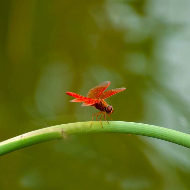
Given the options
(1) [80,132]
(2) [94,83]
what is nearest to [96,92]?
(1) [80,132]

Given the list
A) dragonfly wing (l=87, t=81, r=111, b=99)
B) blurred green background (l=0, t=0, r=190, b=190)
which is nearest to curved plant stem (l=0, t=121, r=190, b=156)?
dragonfly wing (l=87, t=81, r=111, b=99)

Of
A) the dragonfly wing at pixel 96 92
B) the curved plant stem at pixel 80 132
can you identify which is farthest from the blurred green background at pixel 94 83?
the curved plant stem at pixel 80 132

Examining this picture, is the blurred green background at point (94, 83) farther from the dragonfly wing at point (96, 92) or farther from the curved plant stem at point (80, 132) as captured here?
the curved plant stem at point (80, 132)

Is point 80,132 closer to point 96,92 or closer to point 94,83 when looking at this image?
point 96,92

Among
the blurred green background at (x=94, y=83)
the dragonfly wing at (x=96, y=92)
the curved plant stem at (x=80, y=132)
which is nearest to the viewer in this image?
→ the curved plant stem at (x=80, y=132)

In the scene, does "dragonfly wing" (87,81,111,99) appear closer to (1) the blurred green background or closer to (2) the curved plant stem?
(2) the curved plant stem

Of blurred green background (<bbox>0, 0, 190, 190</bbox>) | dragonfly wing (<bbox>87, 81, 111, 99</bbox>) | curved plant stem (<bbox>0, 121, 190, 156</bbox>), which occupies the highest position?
blurred green background (<bbox>0, 0, 190, 190</bbox>)
